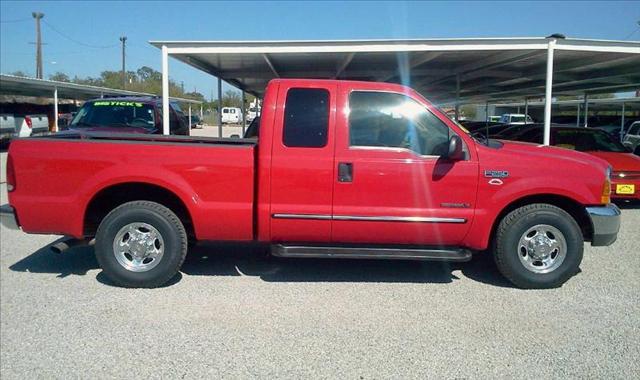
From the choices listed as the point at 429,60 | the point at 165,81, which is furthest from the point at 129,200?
the point at 429,60

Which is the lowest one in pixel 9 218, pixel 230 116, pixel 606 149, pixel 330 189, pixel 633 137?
pixel 9 218

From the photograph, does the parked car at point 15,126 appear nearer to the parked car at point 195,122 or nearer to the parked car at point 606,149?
the parked car at point 195,122

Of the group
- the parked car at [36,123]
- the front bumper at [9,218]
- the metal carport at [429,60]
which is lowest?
the front bumper at [9,218]

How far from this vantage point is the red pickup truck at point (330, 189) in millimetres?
4707

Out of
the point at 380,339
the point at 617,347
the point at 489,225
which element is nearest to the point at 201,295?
the point at 380,339

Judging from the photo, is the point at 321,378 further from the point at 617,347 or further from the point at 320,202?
the point at 617,347

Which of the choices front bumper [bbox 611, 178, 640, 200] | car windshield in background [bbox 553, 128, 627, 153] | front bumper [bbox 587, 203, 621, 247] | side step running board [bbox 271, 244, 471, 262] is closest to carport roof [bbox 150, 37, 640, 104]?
car windshield in background [bbox 553, 128, 627, 153]

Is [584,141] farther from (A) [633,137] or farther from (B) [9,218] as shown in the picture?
(A) [633,137]

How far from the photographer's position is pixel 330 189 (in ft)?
15.4

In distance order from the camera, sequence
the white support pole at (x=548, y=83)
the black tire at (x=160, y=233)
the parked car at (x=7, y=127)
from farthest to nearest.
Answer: the parked car at (x=7, y=127) < the white support pole at (x=548, y=83) < the black tire at (x=160, y=233)

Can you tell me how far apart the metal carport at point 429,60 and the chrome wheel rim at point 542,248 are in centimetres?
378

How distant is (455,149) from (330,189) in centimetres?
125

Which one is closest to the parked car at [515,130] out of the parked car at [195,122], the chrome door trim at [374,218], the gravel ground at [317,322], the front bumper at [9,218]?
the gravel ground at [317,322]

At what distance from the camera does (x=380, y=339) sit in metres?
3.79
